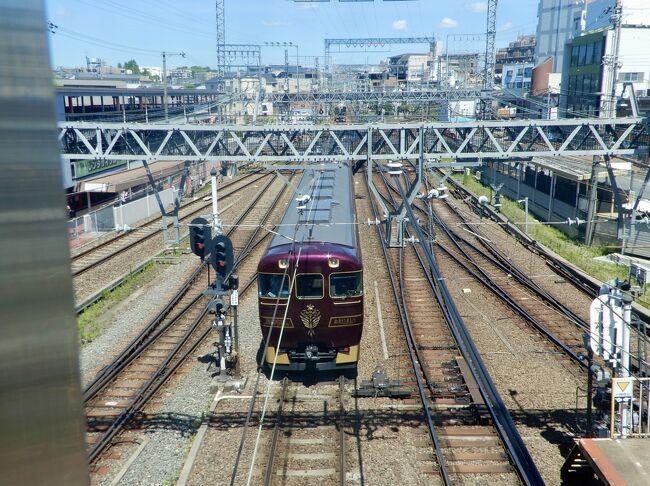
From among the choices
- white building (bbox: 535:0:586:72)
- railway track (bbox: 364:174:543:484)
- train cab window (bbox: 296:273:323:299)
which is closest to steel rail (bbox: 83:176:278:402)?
train cab window (bbox: 296:273:323:299)

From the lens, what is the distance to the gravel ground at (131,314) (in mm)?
9633

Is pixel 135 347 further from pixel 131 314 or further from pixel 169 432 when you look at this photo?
pixel 169 432

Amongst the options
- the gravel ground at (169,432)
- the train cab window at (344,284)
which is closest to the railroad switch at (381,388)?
the train cab window at (344,284)

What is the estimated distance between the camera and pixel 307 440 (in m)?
7.15

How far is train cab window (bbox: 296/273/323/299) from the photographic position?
8.34 meters

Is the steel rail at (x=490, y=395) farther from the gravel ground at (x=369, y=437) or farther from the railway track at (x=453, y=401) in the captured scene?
the gravel ground at (x=369, y=437)

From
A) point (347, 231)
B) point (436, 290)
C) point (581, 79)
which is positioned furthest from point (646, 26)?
point (347, 231)

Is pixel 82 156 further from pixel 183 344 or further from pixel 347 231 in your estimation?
pixel 347 231

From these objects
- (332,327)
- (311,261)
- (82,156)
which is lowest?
(332,327)

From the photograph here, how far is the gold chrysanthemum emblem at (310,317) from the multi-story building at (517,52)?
7348 centimetres

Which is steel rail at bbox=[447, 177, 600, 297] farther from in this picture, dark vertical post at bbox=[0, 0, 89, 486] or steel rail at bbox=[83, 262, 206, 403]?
dark vertical post at bbox=[0, 0, 89, 486]

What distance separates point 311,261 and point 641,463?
481cm

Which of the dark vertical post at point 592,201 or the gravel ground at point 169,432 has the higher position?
the dark vertical post at point 592,201

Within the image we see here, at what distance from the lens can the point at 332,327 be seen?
841 centimetres
